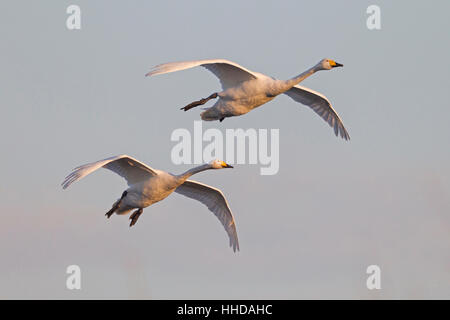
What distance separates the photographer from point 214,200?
40156 millimetres

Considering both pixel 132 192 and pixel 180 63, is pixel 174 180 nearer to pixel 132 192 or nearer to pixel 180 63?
pixel 132 192

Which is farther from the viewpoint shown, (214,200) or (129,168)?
(214,200)

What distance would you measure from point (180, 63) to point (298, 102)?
8788mm

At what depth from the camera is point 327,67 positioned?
3847cm

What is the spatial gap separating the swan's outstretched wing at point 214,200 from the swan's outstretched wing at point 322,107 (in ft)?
15.6

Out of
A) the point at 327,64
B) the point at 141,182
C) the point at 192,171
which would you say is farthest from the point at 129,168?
the point at 327,64

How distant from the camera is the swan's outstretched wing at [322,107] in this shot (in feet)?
135

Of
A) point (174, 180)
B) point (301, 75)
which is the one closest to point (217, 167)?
point (174, 180)

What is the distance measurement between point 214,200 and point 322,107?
211 inches

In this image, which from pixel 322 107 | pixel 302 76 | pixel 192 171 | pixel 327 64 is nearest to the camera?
pixel 192 171

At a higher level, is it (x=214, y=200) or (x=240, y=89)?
(x=240, y=89)

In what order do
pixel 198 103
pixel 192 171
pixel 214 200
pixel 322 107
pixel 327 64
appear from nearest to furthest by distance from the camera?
pixel 192 171, pixel 198 103, pixel 327 64, pixel 214 200, pixel 322 107

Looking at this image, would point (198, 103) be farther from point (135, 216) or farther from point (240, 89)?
point (135, 216)

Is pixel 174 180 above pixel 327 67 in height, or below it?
below
